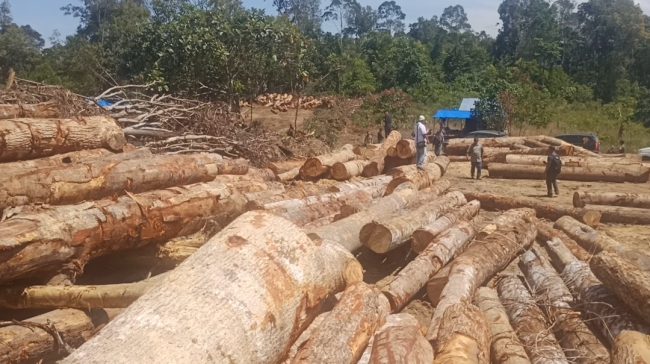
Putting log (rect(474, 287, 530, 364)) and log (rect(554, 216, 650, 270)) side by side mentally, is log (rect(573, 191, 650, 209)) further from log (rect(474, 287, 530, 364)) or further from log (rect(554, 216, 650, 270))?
log (rect(474, 287, 530, 364))

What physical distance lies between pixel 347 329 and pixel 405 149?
953 centimetres

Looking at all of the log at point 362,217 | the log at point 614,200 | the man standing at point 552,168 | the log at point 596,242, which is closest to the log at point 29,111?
the log at point 362,217

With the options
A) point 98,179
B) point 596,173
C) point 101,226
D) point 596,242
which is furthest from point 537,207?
point 101,226

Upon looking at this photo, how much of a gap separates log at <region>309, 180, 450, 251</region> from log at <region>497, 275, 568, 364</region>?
194cm

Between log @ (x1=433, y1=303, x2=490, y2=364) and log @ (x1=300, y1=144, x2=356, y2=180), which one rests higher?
log @ (x1=300, y1=144, x2=356, y2=180)

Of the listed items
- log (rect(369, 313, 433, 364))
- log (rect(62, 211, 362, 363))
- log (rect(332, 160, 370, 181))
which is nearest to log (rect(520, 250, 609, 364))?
log (rect(369, 313, 433, 364))

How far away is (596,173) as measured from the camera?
52.2ft

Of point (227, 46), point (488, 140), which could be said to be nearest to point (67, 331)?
point (227, 46)

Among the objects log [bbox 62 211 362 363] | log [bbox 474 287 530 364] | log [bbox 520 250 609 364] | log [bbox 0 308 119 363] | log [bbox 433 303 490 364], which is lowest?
log [bbox 520 250 609 364]

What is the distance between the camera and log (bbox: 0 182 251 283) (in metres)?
4.98

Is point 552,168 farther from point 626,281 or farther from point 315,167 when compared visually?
point 626,281

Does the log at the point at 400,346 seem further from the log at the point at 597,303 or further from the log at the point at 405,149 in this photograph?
the log at the point at 405,149

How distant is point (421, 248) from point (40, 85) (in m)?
7.19

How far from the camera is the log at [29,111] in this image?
26.1ft
